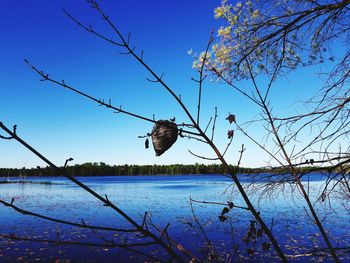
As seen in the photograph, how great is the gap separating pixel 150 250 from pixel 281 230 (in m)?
8.26

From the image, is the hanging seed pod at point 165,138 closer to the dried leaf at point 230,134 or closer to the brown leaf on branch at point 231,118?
the dried leaf at point 230,134

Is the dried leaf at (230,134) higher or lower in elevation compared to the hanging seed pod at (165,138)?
higher

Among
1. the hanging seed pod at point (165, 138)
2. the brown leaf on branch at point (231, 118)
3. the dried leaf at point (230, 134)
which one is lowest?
the hanging seed pod at point (165, 138)

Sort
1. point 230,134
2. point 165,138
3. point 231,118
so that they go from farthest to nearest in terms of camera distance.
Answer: point 231,118 < point 230,134 < point 165,138

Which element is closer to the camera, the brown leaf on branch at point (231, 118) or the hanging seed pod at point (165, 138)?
the hanging seed pod at point (165, 138)

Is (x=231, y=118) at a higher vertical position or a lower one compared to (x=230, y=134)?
higher

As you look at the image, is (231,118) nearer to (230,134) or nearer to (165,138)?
(230,134)

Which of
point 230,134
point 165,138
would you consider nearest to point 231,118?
point 230,134

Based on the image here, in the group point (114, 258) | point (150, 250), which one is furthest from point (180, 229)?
point (114, 258)

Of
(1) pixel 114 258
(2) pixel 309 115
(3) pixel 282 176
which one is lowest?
(1) pixel 114 258

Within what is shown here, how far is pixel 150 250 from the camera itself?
1432 cm

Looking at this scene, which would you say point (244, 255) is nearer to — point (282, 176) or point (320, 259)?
point (320, 259)

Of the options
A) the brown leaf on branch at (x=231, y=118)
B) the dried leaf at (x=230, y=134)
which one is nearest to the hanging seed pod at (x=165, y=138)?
the dried leaf at (x=230, y=134)

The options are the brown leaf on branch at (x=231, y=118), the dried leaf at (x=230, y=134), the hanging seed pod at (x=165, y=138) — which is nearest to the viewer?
the hanging seed pod at (x=165, y=138)
